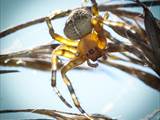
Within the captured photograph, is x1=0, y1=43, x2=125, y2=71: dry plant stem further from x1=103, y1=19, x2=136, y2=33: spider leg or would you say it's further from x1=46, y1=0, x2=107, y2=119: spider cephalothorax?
x1=103, y1=19, x2=136, y2=33: spider leg

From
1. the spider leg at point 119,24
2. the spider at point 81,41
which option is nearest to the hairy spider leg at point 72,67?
the spider at point 81,41

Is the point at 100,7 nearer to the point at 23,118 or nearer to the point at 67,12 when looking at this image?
the point at 67,12

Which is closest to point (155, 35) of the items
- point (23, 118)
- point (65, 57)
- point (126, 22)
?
→ point (126, 22)

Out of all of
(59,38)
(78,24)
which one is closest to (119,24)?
(78,24)

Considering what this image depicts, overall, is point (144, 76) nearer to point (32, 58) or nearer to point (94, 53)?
point (94, 53)

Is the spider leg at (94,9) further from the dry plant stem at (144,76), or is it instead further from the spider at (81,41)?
the dry plant stem at (144,76)

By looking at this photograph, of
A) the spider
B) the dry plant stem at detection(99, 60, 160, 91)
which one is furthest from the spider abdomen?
the dry plant stem at detection(99, 60, 160, 91)

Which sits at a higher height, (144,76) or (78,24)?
(78,24)
